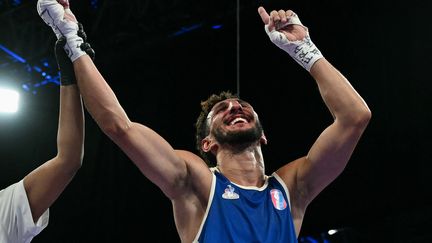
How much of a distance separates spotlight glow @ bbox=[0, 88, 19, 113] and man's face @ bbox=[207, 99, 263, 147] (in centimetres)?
390

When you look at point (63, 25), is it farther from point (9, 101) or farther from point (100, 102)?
point (9, 101)

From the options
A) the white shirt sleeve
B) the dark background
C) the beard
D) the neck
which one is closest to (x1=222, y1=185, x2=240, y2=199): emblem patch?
the neck

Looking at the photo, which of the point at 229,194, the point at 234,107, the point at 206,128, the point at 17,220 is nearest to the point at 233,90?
the point at 206,128

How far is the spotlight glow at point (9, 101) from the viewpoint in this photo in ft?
18.9

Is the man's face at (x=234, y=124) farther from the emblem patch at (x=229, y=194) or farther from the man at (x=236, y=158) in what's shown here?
the emblem patch at (x=229, y=194)

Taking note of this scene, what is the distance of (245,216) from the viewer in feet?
6.59

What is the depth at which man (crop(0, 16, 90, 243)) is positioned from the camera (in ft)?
6.19

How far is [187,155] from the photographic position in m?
2.16

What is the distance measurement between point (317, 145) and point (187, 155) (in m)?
0.54

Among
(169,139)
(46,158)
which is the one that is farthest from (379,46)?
(46,158)

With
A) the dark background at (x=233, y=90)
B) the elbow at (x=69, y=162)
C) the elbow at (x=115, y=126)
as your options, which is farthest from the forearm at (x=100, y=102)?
the dark background at (x=233, y=90)

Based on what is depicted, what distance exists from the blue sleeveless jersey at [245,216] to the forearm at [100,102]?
44 cm

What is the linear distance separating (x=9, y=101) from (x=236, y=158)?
13.6 ft

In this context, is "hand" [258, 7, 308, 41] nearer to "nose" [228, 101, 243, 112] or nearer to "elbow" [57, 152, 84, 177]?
"nose" [228, 101, 243, 112]
